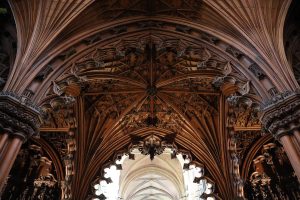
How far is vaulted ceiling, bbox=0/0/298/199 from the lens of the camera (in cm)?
828

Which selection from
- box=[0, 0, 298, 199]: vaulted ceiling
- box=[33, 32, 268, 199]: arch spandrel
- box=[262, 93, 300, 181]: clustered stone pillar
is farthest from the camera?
box=[33, 32, 268, 199]: arch spandrel

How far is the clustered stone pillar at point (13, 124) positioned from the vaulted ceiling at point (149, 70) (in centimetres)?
50

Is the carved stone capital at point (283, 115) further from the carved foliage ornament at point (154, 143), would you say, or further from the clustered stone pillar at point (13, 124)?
the carved foliage ornament at point (154, 143)

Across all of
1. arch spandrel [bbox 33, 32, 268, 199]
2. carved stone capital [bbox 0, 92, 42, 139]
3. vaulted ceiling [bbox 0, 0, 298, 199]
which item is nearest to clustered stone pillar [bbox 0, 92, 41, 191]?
carved stone capital [bbox 0, 92, 42, 139]

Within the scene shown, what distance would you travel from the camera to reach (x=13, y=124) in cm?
677

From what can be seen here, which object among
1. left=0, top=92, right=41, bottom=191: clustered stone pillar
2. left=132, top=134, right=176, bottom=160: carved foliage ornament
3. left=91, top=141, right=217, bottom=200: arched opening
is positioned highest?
left=91, top=141, right=217, bottom=200: arched opening

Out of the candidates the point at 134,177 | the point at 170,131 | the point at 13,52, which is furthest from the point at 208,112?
the point at 134,177

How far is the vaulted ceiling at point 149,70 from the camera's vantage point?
27.2 ft

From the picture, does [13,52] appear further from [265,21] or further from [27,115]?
[265,21]

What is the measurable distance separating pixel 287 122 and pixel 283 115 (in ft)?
0.61

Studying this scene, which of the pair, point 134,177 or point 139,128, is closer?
point 139,128

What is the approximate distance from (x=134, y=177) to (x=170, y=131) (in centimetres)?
1250

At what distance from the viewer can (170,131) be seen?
15.0 meters

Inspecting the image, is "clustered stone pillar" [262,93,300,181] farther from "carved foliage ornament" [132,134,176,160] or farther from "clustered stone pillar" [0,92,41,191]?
"carved foliage ornament" [132,134,176,160]
